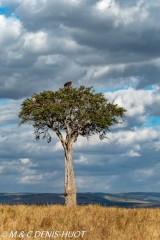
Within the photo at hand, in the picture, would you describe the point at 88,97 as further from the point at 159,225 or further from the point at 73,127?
the point at 159,225

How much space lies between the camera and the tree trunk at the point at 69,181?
4106 cm

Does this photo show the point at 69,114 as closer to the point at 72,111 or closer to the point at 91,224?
the point at 72,111

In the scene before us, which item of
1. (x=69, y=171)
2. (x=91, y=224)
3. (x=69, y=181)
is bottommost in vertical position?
(x=91, y=224)

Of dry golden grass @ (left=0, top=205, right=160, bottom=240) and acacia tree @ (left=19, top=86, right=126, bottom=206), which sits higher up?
acacia tree @ (left=19, top=86, right=126, bottom=206)

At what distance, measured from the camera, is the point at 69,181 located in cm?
4131

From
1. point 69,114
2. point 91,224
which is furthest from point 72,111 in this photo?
point 91,224

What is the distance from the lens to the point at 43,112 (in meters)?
42.4

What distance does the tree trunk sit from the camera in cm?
4106

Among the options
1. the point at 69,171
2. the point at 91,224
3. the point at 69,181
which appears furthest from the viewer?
the point at 69,171

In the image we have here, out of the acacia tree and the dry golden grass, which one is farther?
the acacia tree

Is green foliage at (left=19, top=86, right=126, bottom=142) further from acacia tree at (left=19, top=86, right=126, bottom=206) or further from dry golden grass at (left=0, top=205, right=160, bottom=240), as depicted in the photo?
dry golden grass at (left=0, top=205, right=160, bottom=240)

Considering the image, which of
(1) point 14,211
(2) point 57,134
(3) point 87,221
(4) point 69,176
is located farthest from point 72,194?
(3) point 87,221

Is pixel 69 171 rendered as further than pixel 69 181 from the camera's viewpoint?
Yes

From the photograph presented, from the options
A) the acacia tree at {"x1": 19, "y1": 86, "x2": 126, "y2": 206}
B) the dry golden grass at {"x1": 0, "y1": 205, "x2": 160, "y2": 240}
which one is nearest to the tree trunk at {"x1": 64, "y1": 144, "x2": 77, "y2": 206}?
the acacia tree at {"x1": 19, "y1": 86, "x2": 126, "y2": 206}
